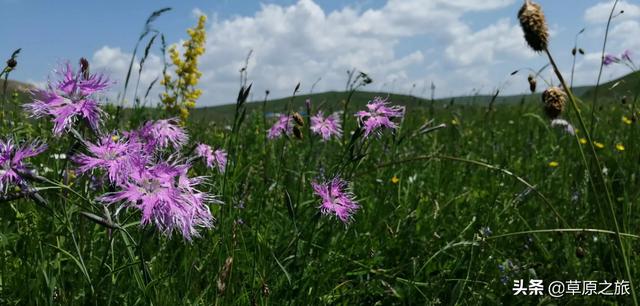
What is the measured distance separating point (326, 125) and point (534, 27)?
148cm

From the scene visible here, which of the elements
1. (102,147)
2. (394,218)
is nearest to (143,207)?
(102,147)

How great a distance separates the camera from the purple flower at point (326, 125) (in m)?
2.88

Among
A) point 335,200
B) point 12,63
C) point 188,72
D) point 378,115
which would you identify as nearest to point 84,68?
point 12,63

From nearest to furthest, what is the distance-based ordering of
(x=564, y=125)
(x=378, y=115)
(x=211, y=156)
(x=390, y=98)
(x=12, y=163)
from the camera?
(x=12, y=163)
(x=378, y=115)
(x=390, y=98)
(x=211, y=156)
(x=564, y=125)

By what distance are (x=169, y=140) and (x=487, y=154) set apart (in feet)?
12.3

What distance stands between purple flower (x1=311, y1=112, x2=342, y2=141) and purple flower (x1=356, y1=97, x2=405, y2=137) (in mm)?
533

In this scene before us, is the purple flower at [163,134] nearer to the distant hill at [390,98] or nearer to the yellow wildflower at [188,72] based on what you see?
the distant hill at [390,98]

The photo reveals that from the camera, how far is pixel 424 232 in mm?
3076

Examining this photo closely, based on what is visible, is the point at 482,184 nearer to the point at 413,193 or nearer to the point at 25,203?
the point at 413,193

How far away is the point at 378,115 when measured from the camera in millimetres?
2318

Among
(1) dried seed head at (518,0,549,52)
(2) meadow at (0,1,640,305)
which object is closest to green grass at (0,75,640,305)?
(2) meadow at (0,1,640,305)

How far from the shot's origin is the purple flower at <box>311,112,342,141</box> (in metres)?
2.88

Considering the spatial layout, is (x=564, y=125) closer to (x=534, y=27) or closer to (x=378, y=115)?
(x=378, y=115)

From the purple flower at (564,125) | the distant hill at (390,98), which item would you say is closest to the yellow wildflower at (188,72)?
the distant hill at (390,98)
